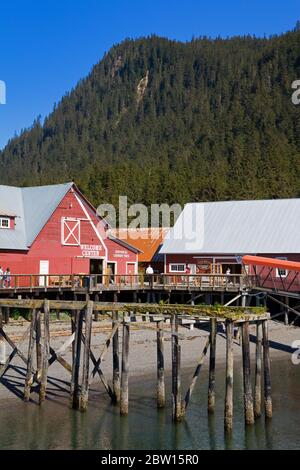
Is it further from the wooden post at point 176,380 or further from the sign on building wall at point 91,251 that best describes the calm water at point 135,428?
the sign on building wall at point 91,251

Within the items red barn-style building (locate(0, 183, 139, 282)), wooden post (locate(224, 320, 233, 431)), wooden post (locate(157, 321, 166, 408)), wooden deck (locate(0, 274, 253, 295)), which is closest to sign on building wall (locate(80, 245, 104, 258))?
red barn-style building (locate(0, 183, 139, 282))

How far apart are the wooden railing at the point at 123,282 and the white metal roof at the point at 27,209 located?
3.33 metres

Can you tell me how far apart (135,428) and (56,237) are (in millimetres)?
26937

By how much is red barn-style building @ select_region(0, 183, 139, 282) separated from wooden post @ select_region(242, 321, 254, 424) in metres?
24.8

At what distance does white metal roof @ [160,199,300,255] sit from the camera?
49188 mm

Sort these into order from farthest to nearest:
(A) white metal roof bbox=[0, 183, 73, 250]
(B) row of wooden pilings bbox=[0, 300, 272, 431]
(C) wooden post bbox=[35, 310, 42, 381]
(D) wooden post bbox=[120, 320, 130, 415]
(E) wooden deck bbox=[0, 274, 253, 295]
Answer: (A) white metal roof bbox=[0, 183, 73, 250] → (E) wooden deck bbox=[0, 274, 253, 295] → (C) wooden post bbox=[35, 310, 42, 381] → (D) wooden post bbox=[120, 320, 130, 415] → (B) row of wooden pilings bbox=[0, 300, 272, 431]

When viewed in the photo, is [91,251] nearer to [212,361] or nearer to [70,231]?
[70,231]

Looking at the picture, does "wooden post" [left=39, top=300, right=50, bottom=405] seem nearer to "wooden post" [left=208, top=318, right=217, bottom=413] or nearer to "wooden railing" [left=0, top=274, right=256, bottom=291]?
"wooden post" [left=208, top=318, right=217, bottom=413]

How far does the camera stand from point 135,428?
806 inches

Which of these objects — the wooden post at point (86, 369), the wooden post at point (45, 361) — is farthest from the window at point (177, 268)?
the wooden post at point (86, 369)

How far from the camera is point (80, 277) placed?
1634 inches

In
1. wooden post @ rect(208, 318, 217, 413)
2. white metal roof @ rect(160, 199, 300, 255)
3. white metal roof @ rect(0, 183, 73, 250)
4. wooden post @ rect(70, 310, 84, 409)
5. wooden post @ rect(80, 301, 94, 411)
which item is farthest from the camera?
white metal roof @ rect(160, 199, 300, 255)
